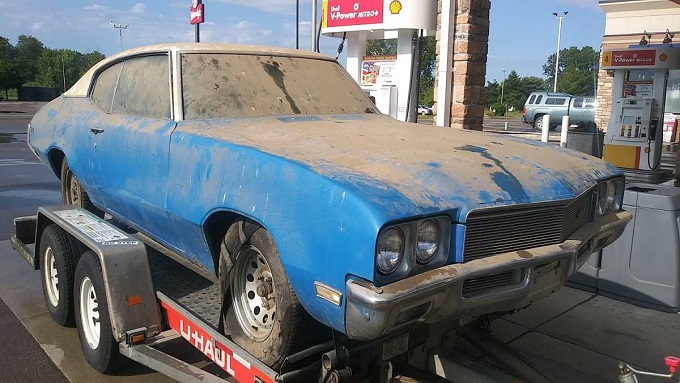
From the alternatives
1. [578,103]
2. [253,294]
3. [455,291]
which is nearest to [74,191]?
[253,294]

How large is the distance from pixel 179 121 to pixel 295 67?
3.39 ft

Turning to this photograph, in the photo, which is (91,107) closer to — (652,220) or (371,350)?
(371,350)

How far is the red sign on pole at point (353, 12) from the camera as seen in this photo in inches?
274

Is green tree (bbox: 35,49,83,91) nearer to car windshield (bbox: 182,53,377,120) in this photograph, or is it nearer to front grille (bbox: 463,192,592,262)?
car windshield (bbox: 182,53,377,120)

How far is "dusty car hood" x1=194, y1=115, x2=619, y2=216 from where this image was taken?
233 cm

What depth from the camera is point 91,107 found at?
14.6ft

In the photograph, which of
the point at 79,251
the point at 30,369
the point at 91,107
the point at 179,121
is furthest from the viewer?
the point at 91,107

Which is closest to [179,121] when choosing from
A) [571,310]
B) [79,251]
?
[79,251]

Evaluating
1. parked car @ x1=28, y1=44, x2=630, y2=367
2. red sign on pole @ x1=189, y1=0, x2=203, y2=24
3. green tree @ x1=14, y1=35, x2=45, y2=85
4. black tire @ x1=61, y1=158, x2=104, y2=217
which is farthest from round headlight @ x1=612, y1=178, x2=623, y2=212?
green tree @ x1=14, y1=35, x2=45, y2=85

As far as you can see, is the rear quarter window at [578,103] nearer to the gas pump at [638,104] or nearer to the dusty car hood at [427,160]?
the gas pump at [638,104]

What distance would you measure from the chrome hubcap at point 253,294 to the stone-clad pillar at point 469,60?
436cm

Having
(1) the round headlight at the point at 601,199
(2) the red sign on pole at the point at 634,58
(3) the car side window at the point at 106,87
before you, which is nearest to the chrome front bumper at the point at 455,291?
(1) the round headlight at the point at 601,199

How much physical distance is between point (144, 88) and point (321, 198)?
7.35 feet

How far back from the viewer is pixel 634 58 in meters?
10.9
